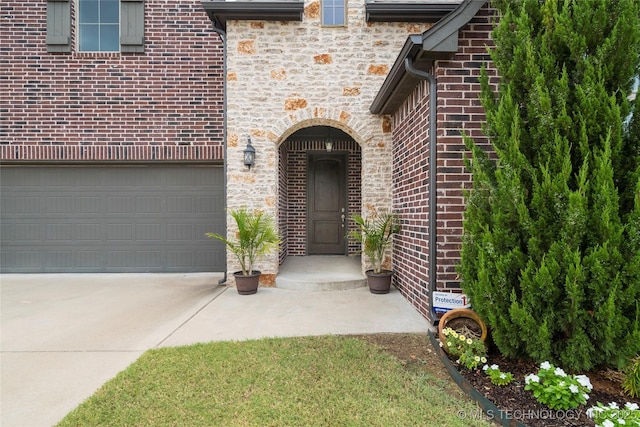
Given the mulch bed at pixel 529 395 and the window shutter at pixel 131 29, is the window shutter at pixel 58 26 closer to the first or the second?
the window shutter at pixel 131 29

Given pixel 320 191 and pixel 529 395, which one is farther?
pixel 320 191

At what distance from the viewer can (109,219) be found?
5.84m

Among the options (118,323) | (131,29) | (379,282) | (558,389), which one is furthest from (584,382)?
(131,29)

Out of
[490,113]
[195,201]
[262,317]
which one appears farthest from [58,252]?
[490,113]

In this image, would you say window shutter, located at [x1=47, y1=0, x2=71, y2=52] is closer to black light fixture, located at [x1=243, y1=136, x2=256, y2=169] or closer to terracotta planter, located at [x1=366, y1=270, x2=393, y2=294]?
black light fixture, located at [x1=243, y1=136, x2=256, y2=169]

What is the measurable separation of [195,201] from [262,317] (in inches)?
127

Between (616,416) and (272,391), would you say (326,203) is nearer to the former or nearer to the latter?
(272,391)

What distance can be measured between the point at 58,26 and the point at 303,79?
4521 millimetres

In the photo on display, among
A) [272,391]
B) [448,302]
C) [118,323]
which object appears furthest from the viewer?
[118,323]

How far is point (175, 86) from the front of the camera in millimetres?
5516

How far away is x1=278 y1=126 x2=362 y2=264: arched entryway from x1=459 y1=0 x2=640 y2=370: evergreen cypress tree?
186 inches

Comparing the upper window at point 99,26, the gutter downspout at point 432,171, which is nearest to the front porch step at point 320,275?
the gutter downspout at point 432,171

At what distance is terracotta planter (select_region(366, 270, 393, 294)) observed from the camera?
4281 millimetres

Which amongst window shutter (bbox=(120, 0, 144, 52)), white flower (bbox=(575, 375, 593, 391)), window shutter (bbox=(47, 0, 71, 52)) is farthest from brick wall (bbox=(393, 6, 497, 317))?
window shutter (bbox=(47, 0, 71, 52))
